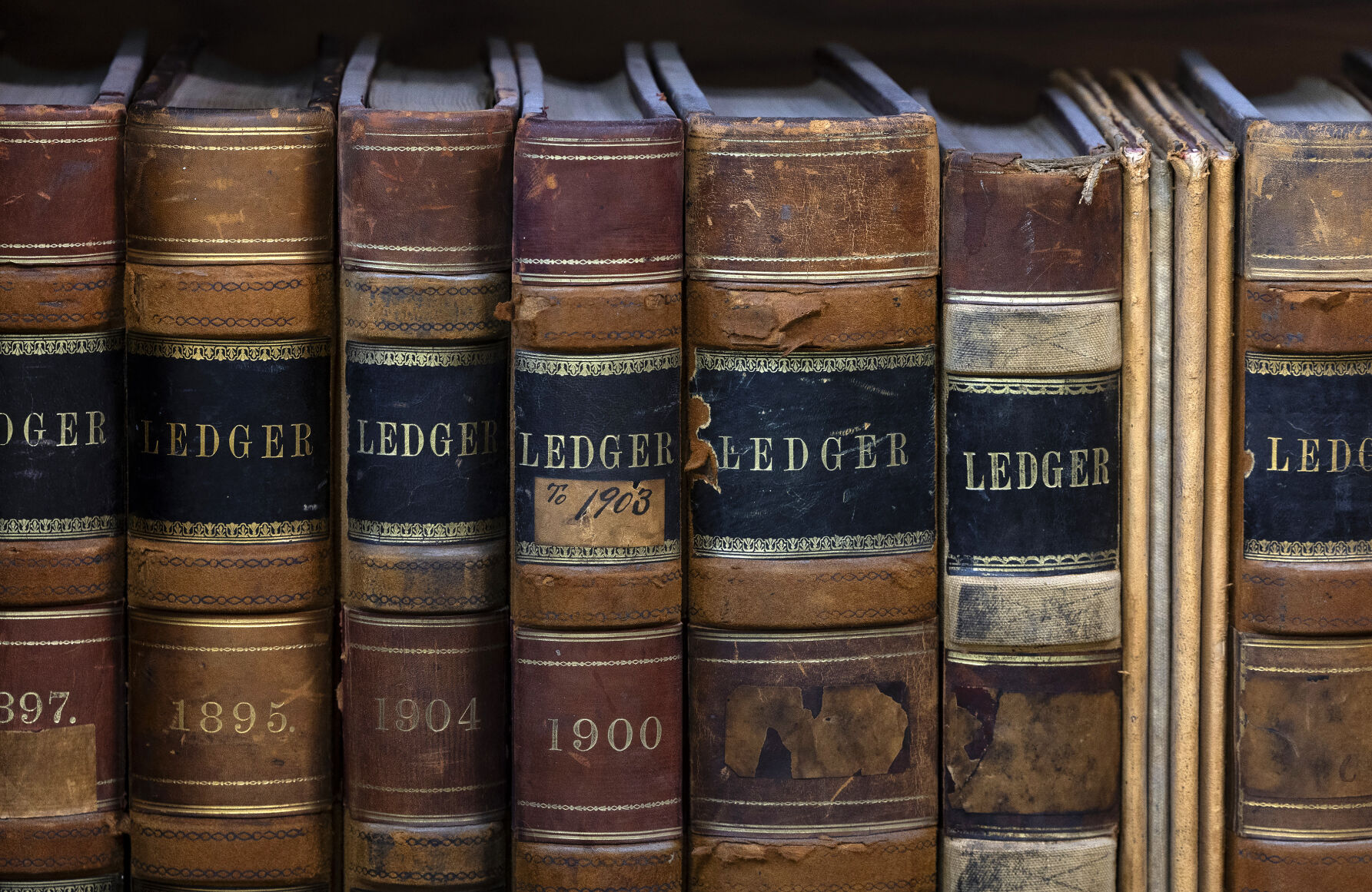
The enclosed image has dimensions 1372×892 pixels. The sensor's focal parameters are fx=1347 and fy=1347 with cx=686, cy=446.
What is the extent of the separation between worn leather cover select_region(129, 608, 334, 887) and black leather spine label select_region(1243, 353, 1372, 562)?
2.23ft

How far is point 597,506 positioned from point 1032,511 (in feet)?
1.02

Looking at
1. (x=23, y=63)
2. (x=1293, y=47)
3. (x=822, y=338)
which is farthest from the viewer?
(x=1293, y=47)

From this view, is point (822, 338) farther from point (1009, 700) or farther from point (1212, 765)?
point (1212, 765)

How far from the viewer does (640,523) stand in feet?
3.08

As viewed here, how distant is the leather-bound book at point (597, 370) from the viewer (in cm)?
91

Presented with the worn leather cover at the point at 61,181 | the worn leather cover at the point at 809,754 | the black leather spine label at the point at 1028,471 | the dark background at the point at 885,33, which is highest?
the dark background at the point at 885,33

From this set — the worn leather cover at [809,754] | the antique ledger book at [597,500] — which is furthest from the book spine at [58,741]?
the worn leather cover at [809,754]

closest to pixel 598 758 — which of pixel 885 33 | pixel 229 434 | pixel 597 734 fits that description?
pixel 597 734

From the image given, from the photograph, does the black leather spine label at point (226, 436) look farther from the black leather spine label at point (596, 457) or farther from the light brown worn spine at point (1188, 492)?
the light brown worn spine at point (1188, 492)

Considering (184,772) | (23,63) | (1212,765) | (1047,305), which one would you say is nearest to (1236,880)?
(1212,765)

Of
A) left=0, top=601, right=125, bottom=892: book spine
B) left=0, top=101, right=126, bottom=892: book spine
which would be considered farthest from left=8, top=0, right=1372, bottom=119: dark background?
left=0, top=601, right=125, bottom=892: book spine

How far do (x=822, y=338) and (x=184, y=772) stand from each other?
0.56 meters

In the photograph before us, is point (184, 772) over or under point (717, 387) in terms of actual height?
under

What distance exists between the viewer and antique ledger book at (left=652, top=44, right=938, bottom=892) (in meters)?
0.93
